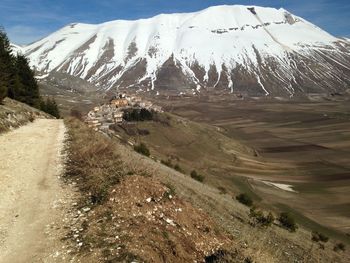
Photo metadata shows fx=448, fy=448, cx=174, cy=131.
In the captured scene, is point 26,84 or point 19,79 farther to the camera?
point 26,84

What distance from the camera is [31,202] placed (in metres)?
16.9

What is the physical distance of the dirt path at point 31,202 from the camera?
1257 cm

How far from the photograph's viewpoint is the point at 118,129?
157 metres

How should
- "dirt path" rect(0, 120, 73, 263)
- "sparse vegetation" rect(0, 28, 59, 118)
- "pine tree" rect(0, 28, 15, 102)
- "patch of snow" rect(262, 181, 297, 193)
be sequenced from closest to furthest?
"dirt path" rect(0, 120, 73, 263) < "pine tree" rect(0, 28, 15, 102) < "sparse vegetation" rect(0, 28, 59, 118) < "patch of snow" rect(262, 181, 297, 193)

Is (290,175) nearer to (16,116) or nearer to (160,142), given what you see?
(160,142)

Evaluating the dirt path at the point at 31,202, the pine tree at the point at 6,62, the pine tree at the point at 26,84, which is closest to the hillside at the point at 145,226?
the dirt path at the point at 31,202

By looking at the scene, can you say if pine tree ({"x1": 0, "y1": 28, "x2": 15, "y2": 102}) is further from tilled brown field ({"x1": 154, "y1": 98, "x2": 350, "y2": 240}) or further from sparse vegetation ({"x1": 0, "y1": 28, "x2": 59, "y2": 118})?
tilled brown field ({"x1": 154, "y1": 98, "x2": 350, "y2": 240})

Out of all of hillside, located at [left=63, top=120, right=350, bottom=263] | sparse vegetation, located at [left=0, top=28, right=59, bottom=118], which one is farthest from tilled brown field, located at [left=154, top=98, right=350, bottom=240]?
hillside, located at [left=63, top=120, right=350, bottom=263]

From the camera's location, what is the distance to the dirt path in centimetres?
1257

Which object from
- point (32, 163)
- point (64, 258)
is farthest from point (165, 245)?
point (32, 163)

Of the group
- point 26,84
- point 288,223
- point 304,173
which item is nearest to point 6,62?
point 26,84

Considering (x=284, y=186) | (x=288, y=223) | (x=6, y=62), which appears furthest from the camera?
(x=284, y=186)

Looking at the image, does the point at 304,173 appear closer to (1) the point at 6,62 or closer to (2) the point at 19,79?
(2) the point at 19,79

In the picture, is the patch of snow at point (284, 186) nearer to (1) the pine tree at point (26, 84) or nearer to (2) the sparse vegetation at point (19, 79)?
(2) the sparse vegetation at point (19, 79)
